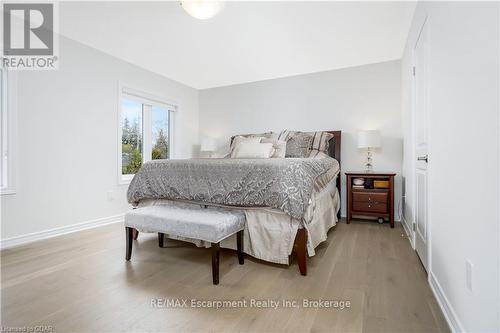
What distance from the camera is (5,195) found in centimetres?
243

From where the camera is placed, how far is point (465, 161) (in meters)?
1.09

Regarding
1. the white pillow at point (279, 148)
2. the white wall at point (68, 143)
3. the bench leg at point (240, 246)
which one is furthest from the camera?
the white pillow at point (279, 148)

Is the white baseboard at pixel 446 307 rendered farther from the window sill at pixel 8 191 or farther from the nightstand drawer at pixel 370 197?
the window sill at pixel 8 191

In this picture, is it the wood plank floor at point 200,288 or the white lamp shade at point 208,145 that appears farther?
the white lamp shade at point 208,145

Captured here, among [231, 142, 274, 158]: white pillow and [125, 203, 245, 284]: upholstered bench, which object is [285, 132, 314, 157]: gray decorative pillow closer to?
[231, 142, 274, 158]: white pillow

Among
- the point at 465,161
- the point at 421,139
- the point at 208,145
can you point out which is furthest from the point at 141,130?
the point at 465,161

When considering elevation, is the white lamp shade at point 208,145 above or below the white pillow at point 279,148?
above

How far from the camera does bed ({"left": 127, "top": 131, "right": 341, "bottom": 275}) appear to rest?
183 centimetres

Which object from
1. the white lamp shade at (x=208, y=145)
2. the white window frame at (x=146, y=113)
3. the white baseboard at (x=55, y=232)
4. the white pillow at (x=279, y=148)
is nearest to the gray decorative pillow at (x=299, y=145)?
the white pillow at (x=279, y=148)

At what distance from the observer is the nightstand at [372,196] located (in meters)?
3.16

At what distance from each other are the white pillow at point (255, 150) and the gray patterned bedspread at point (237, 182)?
0.97 m

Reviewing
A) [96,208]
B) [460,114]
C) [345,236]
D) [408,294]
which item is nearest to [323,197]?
[345,236]

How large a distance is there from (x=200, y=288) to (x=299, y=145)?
98.4 inches

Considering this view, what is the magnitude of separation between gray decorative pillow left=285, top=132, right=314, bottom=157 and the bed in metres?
1.12
